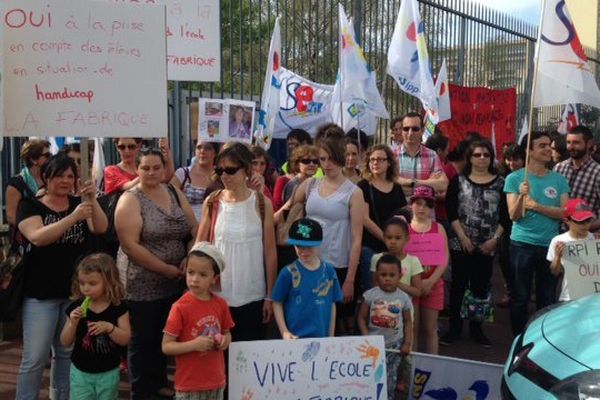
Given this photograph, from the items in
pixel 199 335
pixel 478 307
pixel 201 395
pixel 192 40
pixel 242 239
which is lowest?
pixel 478 307

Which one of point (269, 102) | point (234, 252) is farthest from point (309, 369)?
point (269, 102)

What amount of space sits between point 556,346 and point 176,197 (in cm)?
258

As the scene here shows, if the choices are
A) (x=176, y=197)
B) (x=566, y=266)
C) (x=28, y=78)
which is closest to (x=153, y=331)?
(x=176, y=197)

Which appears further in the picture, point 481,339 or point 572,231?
point 481,339

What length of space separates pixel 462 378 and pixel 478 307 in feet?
6.99

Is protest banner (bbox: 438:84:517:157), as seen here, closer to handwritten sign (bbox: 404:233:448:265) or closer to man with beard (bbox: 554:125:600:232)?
man with beard (bbox: 554:125:600:232)

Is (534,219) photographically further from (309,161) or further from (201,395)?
(201,395)

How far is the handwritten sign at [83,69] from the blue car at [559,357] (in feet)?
8.17

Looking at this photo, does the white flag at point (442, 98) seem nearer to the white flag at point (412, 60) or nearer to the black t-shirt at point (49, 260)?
the white flag at point (412, 60)

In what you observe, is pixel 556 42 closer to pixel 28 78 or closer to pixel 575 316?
pixel 575 316

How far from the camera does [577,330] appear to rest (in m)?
3.87

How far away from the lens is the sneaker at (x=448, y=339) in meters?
7.05

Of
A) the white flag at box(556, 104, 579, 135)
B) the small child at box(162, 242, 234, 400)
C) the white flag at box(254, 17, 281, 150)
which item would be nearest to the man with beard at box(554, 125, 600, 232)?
the white flag at box(254, 17, 281, 150)

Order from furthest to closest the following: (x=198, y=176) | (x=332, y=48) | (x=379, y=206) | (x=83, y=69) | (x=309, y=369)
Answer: (x=332, y=48), (x=198, y=176), (x=379, y=206), (x=83, y=69), (x=309, y=369)
